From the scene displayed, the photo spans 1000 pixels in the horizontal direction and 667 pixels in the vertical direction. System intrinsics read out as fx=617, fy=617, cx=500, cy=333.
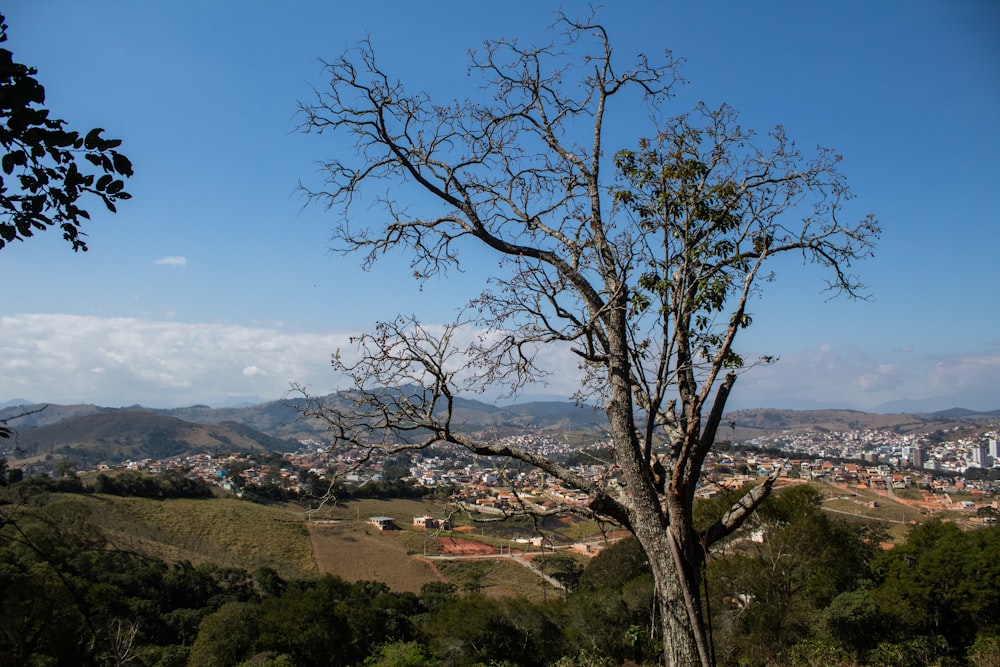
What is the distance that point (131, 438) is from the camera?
140125 millimetres

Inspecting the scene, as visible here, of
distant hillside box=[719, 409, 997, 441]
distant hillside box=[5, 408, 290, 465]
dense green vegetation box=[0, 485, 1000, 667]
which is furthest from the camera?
distant hillside box=[719, 409, 997, 441]

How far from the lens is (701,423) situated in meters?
3.85

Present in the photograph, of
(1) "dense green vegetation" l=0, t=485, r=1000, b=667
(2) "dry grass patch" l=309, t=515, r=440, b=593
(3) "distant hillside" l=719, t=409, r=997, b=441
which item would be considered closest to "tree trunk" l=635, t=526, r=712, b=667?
(1) "dense green vegetation" l=0, t=485, r=1000, b=667

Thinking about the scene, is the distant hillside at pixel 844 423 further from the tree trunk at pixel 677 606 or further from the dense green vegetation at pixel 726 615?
the tree trunk at pixel 677 606

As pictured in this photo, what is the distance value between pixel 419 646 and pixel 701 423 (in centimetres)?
1535

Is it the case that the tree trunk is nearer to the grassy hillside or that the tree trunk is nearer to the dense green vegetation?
the dense green vegetation

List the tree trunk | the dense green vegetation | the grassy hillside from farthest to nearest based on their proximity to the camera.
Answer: the grassy hillside
the dense green vegetation
the tree trunk

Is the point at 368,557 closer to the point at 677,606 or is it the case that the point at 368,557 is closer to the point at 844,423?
the point at 677,606

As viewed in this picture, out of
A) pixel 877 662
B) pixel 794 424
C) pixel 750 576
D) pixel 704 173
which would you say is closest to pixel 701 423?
pixel 704 173

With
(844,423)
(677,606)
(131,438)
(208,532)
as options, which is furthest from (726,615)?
(844,423)

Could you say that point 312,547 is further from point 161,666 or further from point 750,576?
point 750,576

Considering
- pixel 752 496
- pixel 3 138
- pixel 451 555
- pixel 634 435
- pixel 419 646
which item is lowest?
pixel 451 555

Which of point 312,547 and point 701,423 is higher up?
point 701,423

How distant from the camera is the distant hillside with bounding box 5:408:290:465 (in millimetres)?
120625
